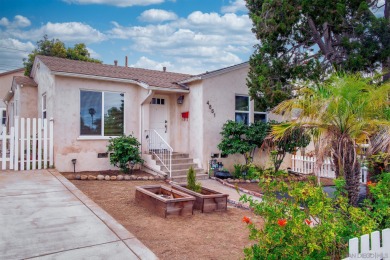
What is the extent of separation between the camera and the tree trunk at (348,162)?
496 cm

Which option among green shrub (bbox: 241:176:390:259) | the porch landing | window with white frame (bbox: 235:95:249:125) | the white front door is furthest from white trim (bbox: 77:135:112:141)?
green shrub (bbox: 241:176:390:259)

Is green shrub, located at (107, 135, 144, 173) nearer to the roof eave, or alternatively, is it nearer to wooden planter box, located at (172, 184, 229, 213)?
the roof eave

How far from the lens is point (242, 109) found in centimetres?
1227

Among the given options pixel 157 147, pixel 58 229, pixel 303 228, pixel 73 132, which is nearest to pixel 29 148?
pixel 73 132

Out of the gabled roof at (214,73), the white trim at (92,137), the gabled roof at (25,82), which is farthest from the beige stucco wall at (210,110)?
the gabled roof at (25,82)

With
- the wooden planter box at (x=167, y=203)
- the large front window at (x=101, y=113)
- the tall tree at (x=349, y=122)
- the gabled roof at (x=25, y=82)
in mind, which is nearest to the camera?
the tall tree at (x=349, y=122)

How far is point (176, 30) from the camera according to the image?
61.1ft

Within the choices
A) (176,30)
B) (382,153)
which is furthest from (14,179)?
(176,30)

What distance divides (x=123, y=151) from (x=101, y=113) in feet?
5.89

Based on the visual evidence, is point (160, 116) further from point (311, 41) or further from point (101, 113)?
point (311, 41)

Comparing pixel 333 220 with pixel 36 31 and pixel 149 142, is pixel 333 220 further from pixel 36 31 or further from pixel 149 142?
pixel 36 31

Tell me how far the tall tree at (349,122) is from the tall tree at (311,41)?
2.82 meters

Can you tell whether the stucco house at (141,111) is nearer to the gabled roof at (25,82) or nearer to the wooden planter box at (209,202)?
the gabled roof at (25,82)

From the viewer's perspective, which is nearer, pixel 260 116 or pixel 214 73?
pixel 214 73
